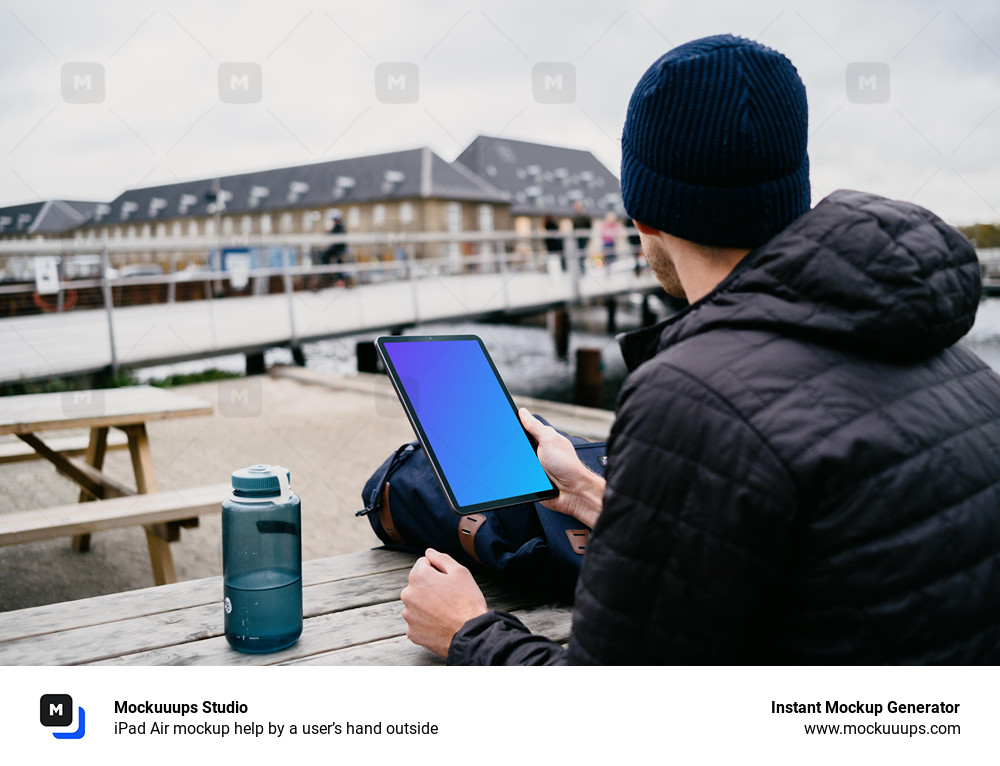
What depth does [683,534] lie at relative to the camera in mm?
618

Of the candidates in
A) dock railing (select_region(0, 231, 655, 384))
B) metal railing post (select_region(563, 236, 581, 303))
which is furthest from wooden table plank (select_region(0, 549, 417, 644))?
metal railing post (select_region(563, 236, 581, 303))

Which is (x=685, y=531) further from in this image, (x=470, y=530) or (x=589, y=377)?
(x=589, y=377)

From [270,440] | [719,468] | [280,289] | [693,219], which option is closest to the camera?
[719,468]

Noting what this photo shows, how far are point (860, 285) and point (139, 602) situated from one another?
1000 mm

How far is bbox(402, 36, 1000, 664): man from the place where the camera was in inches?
23.5

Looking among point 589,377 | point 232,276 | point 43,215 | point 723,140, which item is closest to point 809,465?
point 723,140

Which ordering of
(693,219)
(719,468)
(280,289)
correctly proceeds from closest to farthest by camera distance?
(719,468) → (693,219) → (280,289)

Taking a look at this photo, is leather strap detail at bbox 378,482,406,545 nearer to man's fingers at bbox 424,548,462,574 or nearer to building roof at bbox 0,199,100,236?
man's fingers at bbox 424,548,462,574

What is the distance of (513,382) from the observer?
10430 millimetres

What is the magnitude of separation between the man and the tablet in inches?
13.9

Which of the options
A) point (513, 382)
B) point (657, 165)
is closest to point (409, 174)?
point (513, 382)
